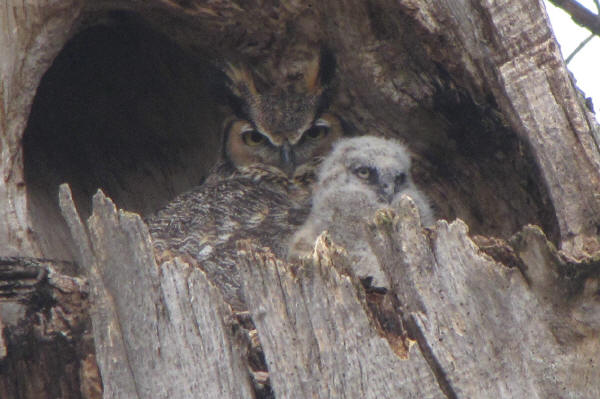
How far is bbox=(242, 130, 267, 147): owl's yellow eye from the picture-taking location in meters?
3.81

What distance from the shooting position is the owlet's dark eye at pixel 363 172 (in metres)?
2.99

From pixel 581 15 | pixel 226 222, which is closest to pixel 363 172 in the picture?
pixel 226 222

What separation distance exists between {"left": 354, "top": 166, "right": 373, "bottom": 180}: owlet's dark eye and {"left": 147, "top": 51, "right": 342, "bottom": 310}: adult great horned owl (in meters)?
0.27

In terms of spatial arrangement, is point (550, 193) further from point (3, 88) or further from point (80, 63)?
point (80, 63)

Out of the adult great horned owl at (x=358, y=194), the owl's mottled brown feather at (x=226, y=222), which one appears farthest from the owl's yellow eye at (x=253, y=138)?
the adult great horned owl at (x=358, y=194)

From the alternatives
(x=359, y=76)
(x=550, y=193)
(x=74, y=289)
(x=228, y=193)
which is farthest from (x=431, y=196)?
(x=74, y=289)

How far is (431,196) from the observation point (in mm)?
3330

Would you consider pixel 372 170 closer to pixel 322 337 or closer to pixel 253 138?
pixel 253 138

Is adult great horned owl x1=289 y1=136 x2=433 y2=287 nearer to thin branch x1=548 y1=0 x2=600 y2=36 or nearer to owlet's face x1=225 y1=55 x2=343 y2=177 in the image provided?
owlet's face x1=225 y1=55 x2=343 y2=177

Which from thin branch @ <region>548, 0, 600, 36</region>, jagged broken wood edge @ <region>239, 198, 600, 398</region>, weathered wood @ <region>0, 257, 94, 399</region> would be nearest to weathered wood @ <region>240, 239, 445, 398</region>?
jagged broken wood edge @ <region>239, 198, 600, 398</region>

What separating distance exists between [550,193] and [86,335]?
123 centimetres

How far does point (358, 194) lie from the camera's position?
289cm

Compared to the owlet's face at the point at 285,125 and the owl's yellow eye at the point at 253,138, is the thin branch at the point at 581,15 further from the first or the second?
the owl's yellow eye at the point at 253,138

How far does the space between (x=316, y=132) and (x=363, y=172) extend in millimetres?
822
